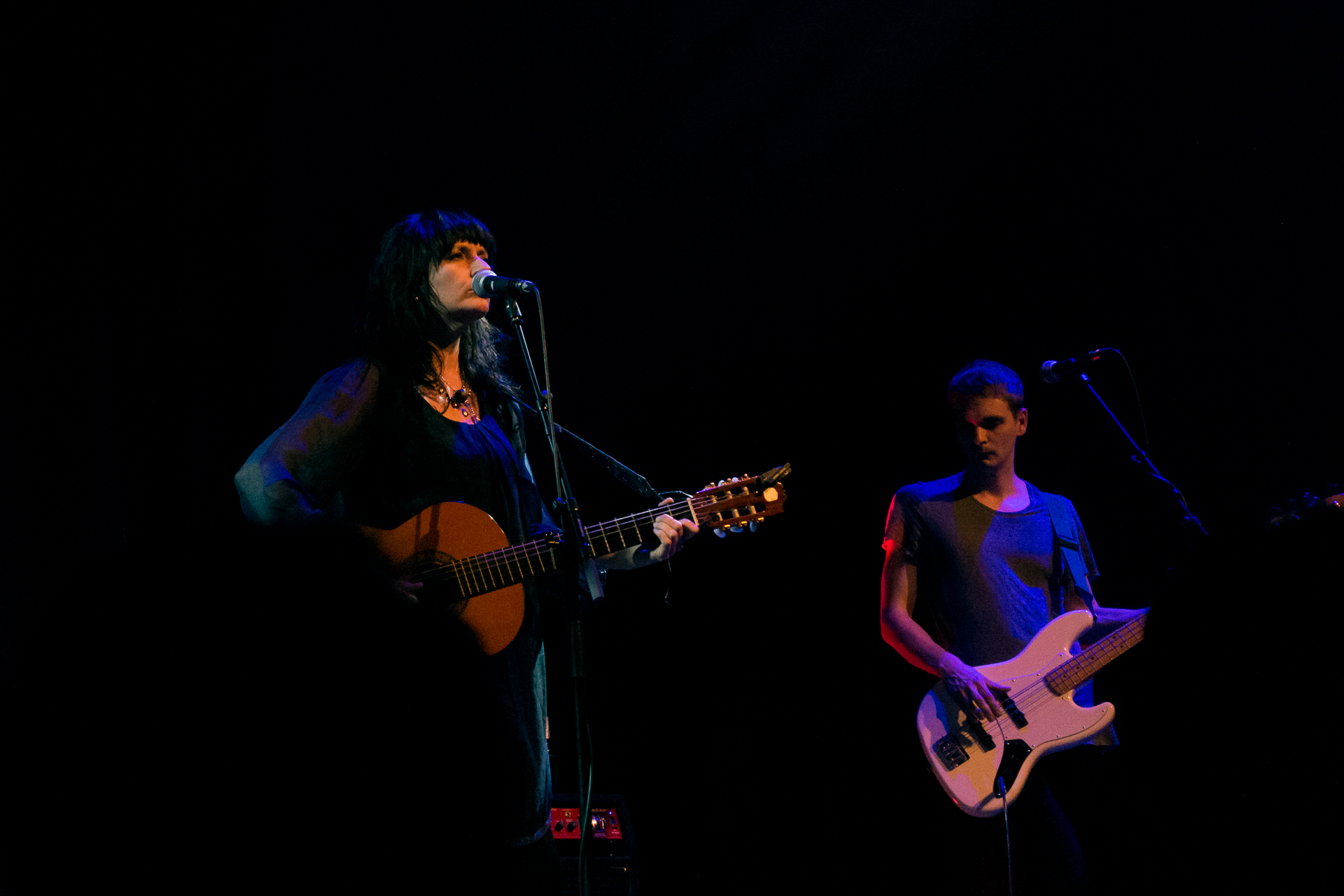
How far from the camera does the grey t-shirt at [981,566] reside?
9.55 feet

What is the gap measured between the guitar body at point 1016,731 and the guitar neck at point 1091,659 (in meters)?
0.02

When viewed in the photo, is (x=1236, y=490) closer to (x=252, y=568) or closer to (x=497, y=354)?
(x=497, y=354)

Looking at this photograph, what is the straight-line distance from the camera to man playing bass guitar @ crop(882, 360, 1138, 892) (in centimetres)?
274

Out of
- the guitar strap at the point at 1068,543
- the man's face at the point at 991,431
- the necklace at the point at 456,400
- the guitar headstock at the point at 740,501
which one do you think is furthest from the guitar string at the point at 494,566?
the guitar strap at the point at 1068,543

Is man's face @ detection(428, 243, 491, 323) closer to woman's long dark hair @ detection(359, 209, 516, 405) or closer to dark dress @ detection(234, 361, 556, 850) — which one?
woman's long dark hair @ detection(359, 209, 516, 405)

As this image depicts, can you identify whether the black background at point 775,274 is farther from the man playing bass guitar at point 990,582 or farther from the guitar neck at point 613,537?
the guitar neck at point 613,537

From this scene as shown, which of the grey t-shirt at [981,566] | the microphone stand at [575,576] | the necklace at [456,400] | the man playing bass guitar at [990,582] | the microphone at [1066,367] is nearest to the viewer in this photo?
the microphone stand at [575,576]

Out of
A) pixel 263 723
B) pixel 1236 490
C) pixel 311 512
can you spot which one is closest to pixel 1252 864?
pixel 263 723

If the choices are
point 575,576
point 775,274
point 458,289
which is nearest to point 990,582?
point 775,274

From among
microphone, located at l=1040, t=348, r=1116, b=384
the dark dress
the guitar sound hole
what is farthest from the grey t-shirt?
the guitar sound hole

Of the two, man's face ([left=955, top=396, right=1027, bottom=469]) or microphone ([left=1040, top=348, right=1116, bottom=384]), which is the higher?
microphone ([left=1040, top=348, right=1116, bottom=384])

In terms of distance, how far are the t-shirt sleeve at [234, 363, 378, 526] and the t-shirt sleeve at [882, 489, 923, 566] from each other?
2.01 m

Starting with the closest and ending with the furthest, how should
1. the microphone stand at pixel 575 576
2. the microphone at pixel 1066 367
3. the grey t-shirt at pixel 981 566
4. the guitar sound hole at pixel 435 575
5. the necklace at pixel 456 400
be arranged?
the microphone stand at pixel 575 576, the guitar sound hole at pixel 435 575, the necklace at pixel 456 400, the grey t-shirt at pixel 981 566, the microphone at pixel 1066 367

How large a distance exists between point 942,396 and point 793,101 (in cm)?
160
